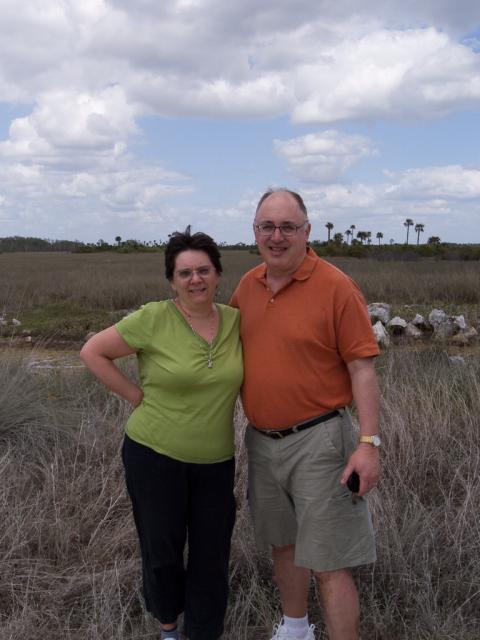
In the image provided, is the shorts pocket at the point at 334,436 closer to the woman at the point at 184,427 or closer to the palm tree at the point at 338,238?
the woman at the point at 184,427

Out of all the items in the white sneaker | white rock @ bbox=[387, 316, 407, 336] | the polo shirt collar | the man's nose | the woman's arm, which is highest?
the polo shirt collar

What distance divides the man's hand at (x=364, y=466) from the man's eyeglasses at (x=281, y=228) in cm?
89

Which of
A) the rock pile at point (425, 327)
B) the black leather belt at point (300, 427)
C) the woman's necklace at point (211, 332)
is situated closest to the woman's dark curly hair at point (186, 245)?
the woman's necklace at point (211, 332)

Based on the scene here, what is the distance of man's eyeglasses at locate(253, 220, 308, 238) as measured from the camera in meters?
2.66

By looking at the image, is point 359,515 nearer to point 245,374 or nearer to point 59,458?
point 245,374

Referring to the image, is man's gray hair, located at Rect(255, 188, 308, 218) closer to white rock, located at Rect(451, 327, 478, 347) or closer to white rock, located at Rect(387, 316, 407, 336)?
white rock, located at Rect(451, 327, 478, 347)

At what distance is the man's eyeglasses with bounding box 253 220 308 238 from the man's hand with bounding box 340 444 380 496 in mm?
889

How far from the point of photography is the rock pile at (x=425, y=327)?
11.7 metres

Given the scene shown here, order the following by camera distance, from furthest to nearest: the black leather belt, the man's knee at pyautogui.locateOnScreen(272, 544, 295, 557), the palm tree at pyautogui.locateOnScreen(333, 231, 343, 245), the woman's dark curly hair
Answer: the palm tree at pyautogui.locateOnScreen(333, 231, 343, 245)
the man's knee at pyautogui.locateOnScreen(272, 544, 295, 557)
the woman's dark curly hair
the black leather belt

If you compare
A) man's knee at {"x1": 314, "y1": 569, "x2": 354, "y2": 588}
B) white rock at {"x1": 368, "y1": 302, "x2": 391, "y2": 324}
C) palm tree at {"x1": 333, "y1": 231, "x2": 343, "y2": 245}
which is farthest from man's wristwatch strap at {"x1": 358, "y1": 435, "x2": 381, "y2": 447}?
palm tree at {"x1": 333, "y1": 231, "x2": 343, "y2": 245}

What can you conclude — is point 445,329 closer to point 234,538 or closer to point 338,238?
point 234,538

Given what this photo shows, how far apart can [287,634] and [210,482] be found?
78cm

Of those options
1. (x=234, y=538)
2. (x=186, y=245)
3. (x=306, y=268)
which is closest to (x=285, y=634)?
(x=234, y=538)

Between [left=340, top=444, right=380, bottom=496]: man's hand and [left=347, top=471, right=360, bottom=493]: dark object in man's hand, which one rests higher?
[left=340, top=444, right=380, bottom=496]: man's hand
